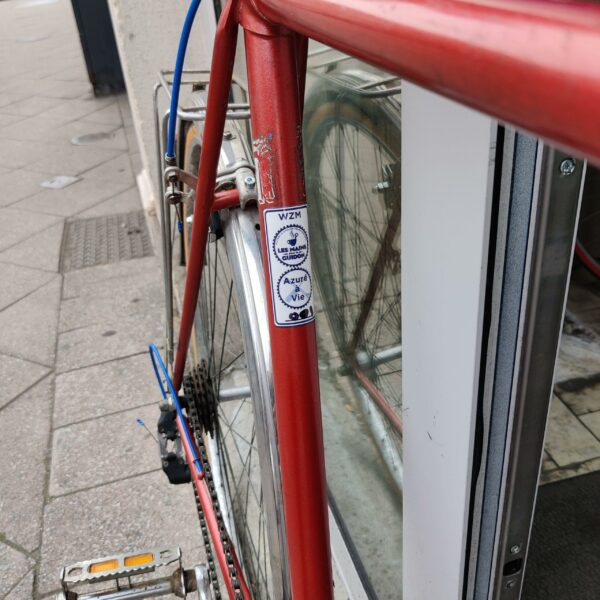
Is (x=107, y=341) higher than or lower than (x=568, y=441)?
lower

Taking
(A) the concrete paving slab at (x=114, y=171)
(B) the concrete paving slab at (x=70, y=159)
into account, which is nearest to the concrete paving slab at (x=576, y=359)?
(A) the concrete paving slab at (x=114, y=171)

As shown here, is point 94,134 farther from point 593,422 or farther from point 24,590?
point 593,422

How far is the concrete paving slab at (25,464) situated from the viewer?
2312mm

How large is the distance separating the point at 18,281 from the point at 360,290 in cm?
281

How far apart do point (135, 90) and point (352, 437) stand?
2.04m

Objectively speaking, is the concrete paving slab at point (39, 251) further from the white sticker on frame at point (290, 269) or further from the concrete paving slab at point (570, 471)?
the white sticker on frame at point (290, 269)

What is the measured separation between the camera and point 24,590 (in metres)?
2.08

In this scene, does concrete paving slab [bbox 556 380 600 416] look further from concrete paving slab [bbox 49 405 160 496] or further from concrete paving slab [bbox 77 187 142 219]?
concrete paving slab [bbox 77 187 142 219]

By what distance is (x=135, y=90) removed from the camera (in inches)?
125

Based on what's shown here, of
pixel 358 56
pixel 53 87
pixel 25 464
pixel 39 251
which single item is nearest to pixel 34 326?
pixel 39 251

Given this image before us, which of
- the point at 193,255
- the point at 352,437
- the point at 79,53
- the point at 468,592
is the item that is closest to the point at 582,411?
the point at 352,437

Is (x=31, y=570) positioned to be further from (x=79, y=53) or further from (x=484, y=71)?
(x=79, y=53)

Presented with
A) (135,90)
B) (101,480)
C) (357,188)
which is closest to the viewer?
(357,188)

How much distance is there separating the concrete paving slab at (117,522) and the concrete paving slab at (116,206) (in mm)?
2752
